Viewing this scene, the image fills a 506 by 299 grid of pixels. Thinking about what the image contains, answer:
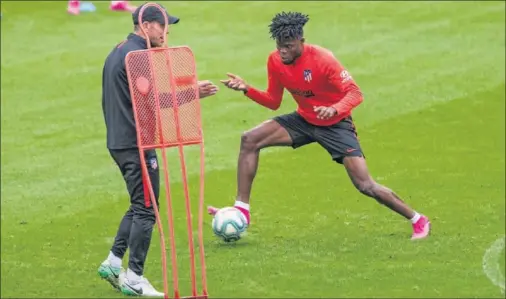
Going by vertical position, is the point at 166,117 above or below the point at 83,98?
above

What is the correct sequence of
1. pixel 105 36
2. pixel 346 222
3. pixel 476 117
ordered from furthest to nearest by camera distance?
pixel 105 36 < pixel 476 117 < pixel 346 222

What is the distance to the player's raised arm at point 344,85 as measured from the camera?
46.6 feet

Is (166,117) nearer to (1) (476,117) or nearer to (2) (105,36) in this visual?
(1) (476,117)

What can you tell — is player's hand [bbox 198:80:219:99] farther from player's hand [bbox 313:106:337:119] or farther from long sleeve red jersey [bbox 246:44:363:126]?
long sleeve red jersey [bbox 246:44:363:126]

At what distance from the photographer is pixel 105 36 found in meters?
25.0

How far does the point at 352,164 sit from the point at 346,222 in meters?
1.17

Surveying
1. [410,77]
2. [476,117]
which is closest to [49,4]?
[410,77]

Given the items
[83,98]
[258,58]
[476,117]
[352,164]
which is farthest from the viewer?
[258,58]

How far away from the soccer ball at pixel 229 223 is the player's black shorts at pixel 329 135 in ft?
3.33

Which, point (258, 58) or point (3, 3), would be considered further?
A: point (3, 3)

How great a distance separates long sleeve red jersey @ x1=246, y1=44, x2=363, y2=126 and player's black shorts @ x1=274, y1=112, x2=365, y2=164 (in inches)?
3.1

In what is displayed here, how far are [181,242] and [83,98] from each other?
674cm

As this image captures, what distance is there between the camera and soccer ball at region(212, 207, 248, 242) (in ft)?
48.5

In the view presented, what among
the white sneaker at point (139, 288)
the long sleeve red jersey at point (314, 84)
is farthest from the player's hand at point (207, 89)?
the white sneaker at point (139, 288)
